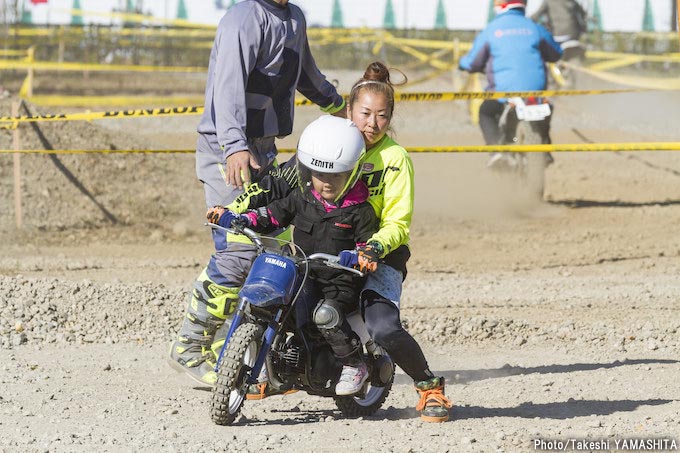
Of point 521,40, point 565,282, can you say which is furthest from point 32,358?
point 521,40

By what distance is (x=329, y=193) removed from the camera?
548cm

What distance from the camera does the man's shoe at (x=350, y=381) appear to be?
18.4 feet

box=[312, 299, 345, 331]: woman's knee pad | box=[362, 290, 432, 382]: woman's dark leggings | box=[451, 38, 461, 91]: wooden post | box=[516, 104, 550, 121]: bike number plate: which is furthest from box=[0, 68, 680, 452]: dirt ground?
box=[451, 38, 461, 91]: wooden post

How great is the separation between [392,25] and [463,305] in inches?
786

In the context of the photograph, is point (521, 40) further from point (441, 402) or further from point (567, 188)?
point (441, 402)

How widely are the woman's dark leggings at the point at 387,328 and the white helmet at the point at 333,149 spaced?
54 cm

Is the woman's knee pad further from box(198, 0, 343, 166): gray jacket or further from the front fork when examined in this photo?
box(198, 0, 343, 166): gray jacket

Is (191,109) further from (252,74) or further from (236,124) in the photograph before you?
(236,124)

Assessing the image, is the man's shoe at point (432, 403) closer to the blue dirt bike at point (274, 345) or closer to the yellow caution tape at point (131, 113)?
the blue dirt bike at point (274, 345)

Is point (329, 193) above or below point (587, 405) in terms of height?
above

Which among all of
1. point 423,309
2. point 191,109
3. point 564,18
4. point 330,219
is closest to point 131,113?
point 191,109

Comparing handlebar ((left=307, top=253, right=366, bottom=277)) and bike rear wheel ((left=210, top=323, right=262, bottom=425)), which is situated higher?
handlebar ((left=307, top=253, right=366, bottom=277))

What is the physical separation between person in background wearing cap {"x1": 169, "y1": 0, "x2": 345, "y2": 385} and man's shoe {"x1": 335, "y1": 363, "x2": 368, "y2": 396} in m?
0.79

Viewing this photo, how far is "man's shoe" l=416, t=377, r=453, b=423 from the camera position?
5766mm
